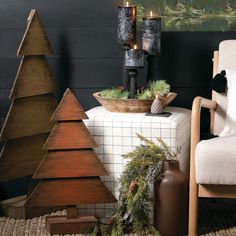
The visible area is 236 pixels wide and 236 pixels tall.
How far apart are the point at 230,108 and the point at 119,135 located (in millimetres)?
581

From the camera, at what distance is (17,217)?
11.8 feet

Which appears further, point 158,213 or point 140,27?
point 140,27

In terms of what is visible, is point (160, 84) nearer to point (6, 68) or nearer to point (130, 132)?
point (130, 132)

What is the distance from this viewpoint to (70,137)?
329 centimetres

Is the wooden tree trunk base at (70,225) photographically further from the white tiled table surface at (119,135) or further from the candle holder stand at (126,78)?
the candle holder stand at (126,78)

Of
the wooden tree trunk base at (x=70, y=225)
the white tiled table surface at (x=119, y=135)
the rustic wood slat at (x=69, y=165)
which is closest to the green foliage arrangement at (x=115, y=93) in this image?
the white tiled table surface at (x=119, y=135)

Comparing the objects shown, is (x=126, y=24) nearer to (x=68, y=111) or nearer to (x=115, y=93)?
(x=115, y=93)

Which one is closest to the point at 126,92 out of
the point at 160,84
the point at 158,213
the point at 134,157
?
the point at 160,84

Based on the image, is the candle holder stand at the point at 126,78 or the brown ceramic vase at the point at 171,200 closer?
the brown ceramic vase at the point at 171,200

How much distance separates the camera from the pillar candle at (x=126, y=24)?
3.55m

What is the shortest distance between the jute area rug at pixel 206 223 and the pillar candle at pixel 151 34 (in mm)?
857

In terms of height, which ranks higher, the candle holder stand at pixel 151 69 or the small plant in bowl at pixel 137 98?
the candle holder stand at pixel 151 69

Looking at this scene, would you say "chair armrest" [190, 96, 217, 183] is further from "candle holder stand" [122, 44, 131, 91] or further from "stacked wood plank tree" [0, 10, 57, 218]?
"stacked wood plank tree" [0, 10, 57, 218]

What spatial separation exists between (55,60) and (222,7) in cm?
94
